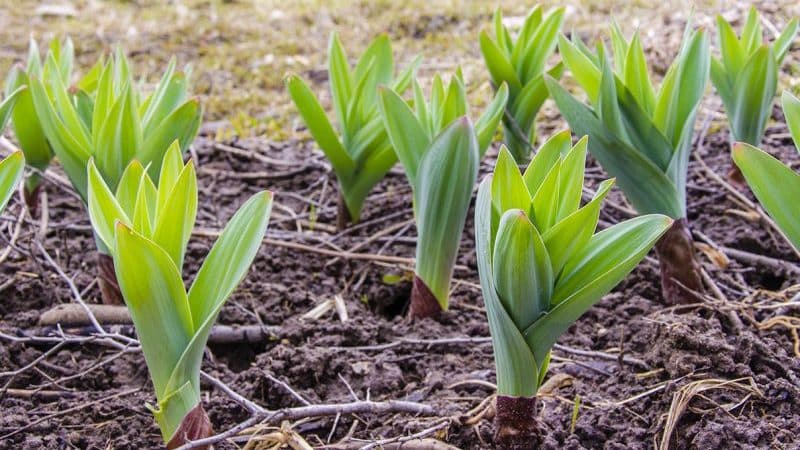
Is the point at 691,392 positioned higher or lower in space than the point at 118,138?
lower

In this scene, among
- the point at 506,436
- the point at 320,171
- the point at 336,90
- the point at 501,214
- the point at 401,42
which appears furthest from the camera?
the point at 401,42

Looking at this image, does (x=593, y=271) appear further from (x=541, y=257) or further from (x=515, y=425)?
(x=515, y=425)

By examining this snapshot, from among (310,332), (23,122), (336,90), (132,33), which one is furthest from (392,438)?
(132,33)

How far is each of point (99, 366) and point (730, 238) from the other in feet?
5.46

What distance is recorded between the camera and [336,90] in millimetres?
2568

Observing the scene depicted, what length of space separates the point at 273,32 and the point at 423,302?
309cm

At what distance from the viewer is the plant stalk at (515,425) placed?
1590mm

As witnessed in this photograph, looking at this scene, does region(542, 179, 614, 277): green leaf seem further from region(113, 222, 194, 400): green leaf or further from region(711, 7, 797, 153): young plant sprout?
region(711, 7, 797, 153): young plant sprout

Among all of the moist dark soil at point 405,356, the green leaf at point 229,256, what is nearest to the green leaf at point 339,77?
the moist dark soil at point 405,356

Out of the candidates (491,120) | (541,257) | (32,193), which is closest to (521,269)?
(541,257)

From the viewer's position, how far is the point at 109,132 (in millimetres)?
2076

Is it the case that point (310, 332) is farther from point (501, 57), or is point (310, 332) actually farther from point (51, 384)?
point (501, 57)

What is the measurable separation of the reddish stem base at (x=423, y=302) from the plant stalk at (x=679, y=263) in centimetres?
54

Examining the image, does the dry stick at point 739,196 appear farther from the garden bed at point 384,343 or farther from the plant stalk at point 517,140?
the plant stalk at point 517,140
